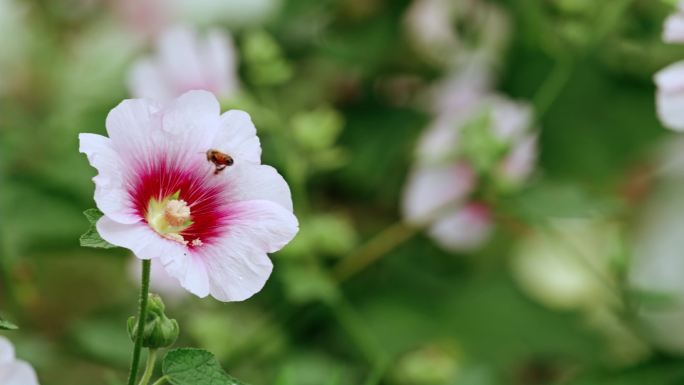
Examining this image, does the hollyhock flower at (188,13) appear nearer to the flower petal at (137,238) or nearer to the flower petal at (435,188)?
the flower petal at (435,188)

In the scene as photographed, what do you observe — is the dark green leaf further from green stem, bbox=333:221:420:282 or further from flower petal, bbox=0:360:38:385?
green stem, bbox=333:221:420:282

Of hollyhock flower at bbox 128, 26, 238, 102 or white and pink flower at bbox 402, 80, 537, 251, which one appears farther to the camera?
white and pink flower at bbox 402, 80, 537, 251

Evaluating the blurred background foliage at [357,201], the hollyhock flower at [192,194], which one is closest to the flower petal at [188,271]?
the hollyhock flower at [192,194]

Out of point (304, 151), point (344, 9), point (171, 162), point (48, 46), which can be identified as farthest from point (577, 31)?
point (48, 46)

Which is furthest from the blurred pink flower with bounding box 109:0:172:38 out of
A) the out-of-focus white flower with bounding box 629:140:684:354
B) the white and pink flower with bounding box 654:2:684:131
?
the white and pink flower with bounding box 654:2:684:131

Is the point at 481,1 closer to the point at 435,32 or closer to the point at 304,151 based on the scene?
the point at 435,32

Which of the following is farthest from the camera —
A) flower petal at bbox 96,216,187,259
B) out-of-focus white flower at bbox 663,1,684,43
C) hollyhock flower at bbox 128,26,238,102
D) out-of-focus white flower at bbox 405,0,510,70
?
out-of-focus white flower at bbox 405,0,510,70

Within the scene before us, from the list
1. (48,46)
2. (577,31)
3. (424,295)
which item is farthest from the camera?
(48,46)
